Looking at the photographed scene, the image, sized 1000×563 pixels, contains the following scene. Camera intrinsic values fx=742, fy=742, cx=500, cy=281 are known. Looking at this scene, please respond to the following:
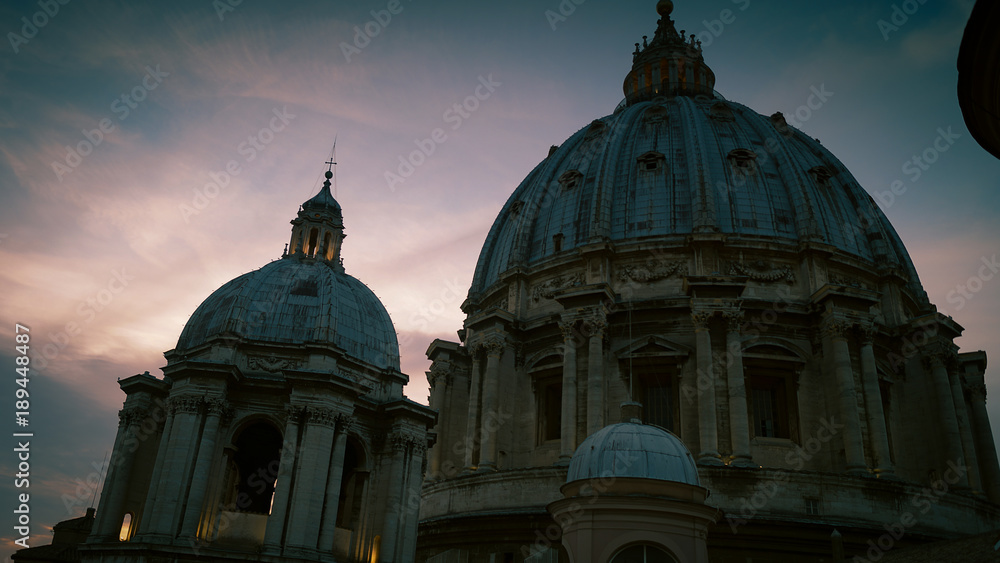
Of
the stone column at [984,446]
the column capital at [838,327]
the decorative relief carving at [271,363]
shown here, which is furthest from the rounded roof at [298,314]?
the stone column at [984,446]

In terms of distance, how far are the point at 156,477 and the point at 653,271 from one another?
2421 centimetres

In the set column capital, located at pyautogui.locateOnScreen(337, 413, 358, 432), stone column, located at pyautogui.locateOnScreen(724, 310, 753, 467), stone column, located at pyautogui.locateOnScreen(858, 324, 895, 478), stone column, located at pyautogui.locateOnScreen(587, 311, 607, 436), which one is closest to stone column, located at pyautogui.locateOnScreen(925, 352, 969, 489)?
stone column, located at pyautogui.locateOnScreen(858, 324, 895, 478)

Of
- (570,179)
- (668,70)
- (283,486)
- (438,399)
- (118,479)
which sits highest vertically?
Result: (668,70)

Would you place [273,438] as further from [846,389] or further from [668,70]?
[668,70]

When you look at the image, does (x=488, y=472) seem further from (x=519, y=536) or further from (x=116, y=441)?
(x=116, y=441)

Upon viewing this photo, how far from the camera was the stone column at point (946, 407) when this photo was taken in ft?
114

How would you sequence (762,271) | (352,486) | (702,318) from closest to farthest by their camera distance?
1. (352,486)
2. (702,318)
3. (762,271)

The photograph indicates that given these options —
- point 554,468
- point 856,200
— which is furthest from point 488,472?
point 856,200

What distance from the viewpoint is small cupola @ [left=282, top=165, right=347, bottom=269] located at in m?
36.3

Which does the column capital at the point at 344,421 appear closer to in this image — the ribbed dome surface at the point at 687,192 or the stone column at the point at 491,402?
the stone column at the point at 491,402

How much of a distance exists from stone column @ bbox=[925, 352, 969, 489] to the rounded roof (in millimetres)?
26390

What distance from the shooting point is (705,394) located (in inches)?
1277

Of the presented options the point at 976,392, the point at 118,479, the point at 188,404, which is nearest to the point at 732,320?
the point at 976,392

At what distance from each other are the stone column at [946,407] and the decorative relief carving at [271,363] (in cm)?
3024
